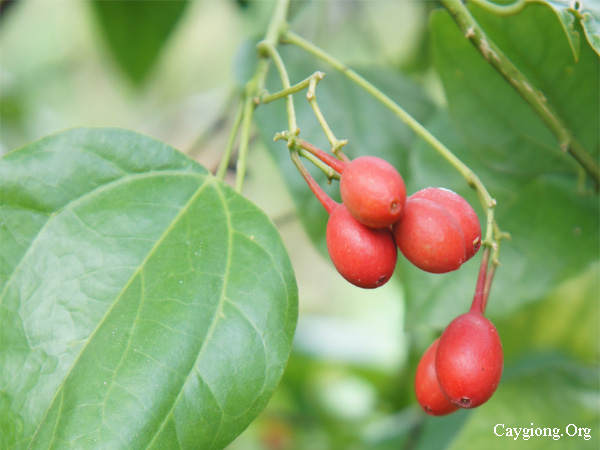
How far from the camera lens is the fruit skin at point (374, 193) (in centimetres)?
56

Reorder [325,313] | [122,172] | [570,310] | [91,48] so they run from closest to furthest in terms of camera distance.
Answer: [122,172], [570,310], [91,48], [325,313]

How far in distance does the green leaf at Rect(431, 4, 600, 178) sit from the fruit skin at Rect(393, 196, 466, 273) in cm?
42

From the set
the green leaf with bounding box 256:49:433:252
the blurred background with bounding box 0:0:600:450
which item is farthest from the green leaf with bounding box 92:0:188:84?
the green leaf with bounding box 256:49:433:252

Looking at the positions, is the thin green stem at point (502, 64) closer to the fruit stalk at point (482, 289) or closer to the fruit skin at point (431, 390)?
the fruit stalk at point (482, 289)

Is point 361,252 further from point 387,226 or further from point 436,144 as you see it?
point 436,144

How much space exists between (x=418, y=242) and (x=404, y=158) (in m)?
0.59

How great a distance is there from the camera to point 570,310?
147 centimetres

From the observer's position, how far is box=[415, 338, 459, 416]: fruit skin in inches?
25.8

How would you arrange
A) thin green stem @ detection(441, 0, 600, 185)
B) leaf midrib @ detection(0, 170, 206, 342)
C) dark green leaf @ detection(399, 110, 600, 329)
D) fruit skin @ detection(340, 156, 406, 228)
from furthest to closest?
dark green leaf @ detection(399, 110, 600, 329) < thin green stem @ detection(441, 0, 600, 185) < leaf midrib @ detection(0, 170, 206, 342) < fruit skin @ detection(340, 156, 406, 228)

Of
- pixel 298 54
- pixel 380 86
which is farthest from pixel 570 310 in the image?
pixel 298 54

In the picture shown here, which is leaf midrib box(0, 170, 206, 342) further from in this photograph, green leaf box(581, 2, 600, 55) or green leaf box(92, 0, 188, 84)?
green leaf box(92, 0, 188, 84)

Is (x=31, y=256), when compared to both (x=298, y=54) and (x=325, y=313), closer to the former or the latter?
(x=298, y=54)

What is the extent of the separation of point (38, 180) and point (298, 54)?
66cm

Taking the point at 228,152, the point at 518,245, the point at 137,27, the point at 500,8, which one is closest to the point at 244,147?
the point at 228,152
